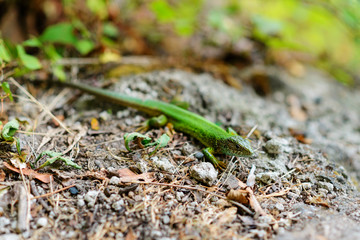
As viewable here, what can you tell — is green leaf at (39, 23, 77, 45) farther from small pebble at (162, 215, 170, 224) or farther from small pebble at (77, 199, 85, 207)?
small pebble at (162, 215, 170, 224)

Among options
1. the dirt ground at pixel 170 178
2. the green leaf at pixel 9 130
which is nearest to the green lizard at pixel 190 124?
the dirt ground at pixel 170 178

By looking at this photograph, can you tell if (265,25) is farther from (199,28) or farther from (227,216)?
(227,216)

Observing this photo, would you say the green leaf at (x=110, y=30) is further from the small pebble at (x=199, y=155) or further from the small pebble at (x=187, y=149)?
the small pebble at (x=199, y=155)

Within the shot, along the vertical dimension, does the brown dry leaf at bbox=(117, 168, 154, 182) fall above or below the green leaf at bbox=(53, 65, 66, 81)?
above

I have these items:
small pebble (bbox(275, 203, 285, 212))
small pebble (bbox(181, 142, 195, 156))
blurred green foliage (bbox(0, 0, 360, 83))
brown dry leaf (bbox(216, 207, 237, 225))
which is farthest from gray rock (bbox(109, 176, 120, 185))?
blurred green foliage (bbox(0, 0, 360, 83))

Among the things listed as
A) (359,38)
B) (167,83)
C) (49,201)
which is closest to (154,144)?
(49,201)

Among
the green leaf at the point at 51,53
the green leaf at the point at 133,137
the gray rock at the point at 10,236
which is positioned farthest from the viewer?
the green leaf at the point at 51,53
